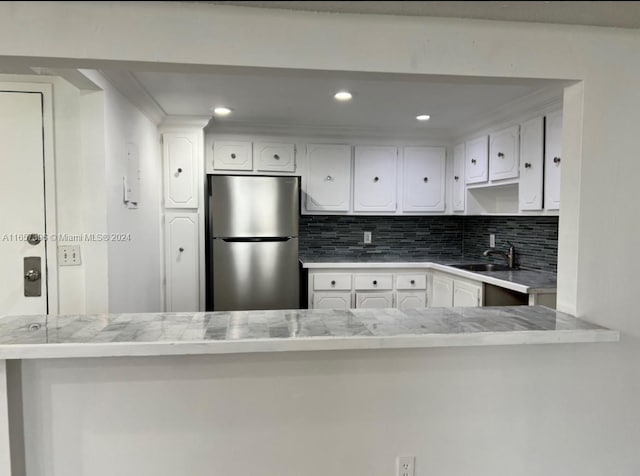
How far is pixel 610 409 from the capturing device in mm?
1393

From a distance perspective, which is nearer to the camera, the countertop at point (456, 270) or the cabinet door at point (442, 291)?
the countertop at point (456, 270)

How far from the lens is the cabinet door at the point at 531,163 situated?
2.55 metres

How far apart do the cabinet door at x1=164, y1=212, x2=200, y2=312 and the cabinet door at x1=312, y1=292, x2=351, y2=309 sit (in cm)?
103

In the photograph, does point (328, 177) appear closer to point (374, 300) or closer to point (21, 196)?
point (374, 300)

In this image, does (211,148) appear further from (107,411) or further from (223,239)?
(107,411)

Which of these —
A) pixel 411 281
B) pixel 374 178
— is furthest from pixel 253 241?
pixel 411 281

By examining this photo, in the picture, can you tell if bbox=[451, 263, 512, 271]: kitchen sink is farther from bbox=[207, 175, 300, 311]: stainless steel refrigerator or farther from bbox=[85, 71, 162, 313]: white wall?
bbox=[85, 71, 162, 313]: white wall

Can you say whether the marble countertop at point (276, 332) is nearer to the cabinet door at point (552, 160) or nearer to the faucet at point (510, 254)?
the cabinet door at point (552, 160)

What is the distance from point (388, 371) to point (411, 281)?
2239 millimetres

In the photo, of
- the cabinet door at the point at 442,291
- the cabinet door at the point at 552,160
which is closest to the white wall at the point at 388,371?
the cabinet door at the point at 552,160

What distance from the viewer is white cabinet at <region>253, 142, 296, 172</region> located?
3479 millimetres

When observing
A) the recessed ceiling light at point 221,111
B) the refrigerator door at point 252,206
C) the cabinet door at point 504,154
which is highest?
the recessed ceiling light at point 221,111

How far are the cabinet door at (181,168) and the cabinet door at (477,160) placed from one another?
2391 mm

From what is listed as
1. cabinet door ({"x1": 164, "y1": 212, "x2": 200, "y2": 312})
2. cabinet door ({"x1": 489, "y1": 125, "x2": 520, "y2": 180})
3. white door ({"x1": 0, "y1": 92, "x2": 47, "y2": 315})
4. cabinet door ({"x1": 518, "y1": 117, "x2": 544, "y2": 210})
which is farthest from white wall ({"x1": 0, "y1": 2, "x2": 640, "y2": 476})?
cabinet door ({"x1": 164, "y1": 212, "x2": 200, "y2": 312})
